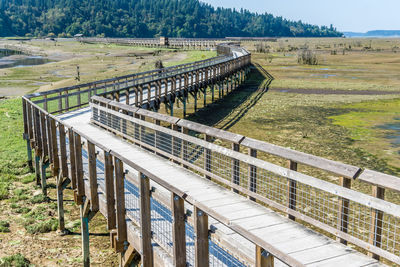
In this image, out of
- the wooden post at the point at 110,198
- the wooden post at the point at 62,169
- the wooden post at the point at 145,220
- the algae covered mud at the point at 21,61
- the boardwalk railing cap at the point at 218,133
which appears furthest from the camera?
the algae covered mud at the point at 21,61

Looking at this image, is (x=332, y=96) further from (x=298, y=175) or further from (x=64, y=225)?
(x=298, y=175)

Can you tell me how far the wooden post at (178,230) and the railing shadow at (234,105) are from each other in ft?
58.2

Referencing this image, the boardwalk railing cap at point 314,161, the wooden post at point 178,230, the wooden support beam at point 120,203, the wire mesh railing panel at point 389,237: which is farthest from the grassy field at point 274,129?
the wooden post at point 178,230

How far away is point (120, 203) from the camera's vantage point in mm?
7125

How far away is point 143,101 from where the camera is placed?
21.1 m

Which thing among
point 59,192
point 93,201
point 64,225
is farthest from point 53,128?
point 93,201

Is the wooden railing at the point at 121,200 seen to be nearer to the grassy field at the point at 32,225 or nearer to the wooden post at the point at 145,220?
the wooden post at the point at 145,220

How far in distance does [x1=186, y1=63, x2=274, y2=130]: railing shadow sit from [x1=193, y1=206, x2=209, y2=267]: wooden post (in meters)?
18.3

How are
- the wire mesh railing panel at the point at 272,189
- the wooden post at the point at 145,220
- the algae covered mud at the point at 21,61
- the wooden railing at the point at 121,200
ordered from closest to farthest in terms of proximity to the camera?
the wooden railing at the point at 121,200 < the wooden post at the point at 145,220 < the wire mesh railing panel at the point at 272,189 < the algae covered mud at the point at 21,61

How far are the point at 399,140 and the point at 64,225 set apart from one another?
576 inches

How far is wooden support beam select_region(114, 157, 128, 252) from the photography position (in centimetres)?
684

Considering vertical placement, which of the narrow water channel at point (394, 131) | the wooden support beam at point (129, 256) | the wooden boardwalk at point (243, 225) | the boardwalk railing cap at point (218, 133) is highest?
the boardwalk railing cap at point (218, 133)

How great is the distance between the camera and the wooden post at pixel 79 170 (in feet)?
30.1

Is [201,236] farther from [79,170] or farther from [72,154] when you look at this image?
[72,154]
